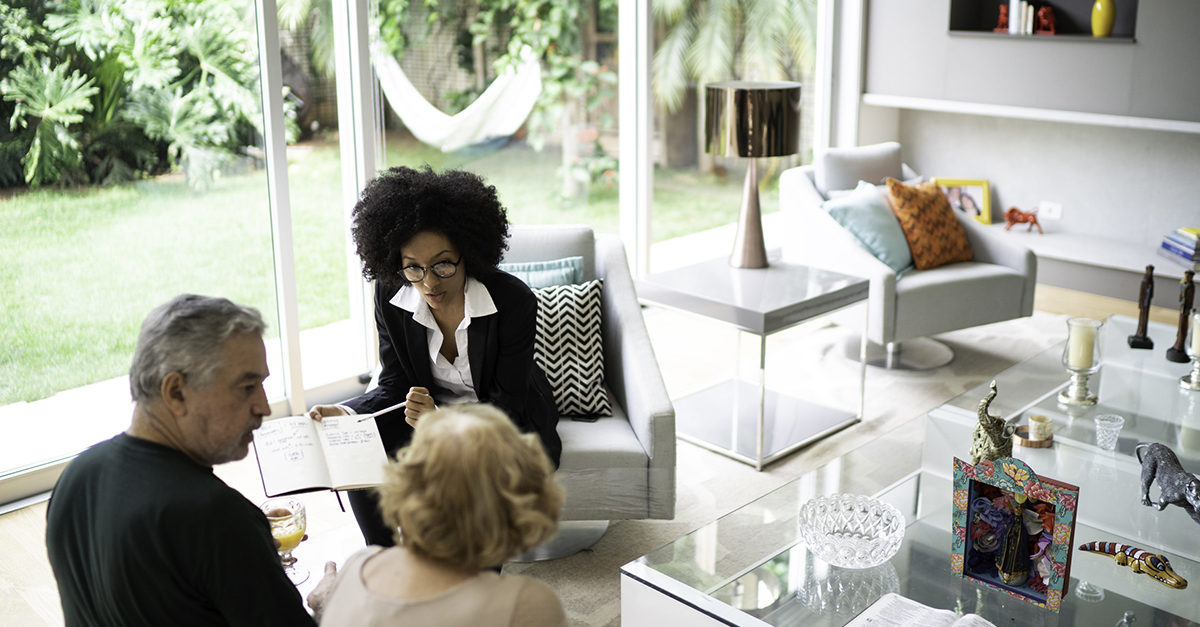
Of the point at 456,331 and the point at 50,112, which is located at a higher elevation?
the point at 50,112

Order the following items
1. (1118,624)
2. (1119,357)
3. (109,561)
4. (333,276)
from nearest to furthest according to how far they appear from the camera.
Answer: (109,561) → (1118,624) → (1119,357) → (333,276)

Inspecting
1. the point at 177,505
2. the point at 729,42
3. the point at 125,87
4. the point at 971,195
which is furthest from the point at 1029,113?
the point at 177,505

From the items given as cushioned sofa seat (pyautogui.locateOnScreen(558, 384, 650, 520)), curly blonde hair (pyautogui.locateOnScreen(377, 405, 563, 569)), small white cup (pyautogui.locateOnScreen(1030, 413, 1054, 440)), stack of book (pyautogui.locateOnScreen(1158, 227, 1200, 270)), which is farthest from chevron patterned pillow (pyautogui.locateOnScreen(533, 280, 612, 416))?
stack of book (pyautogui.locateOnScreen(1158, 227, 1200, 270))

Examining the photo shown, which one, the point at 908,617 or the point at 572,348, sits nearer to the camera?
the point at 908,617

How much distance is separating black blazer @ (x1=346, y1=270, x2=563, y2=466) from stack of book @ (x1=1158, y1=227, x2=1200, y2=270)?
11.6 feet

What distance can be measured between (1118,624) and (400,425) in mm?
1589

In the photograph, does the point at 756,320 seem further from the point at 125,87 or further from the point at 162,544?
the point at 162,544

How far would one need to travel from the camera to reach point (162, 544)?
1.27 meters

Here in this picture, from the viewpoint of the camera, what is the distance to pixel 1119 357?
325 centimetres

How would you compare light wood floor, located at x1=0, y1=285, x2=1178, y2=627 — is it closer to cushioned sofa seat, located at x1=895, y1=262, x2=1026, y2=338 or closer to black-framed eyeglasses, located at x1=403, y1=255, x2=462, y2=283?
black-framed eyeglasses, located at x1=403, y1=255, x2=462, y2=283

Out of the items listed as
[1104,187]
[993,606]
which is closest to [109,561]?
[993,606]

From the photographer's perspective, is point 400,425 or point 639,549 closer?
point 400,425

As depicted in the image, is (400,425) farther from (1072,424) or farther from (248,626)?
(1072,424)

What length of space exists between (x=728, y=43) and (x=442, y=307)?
9.72 ft
